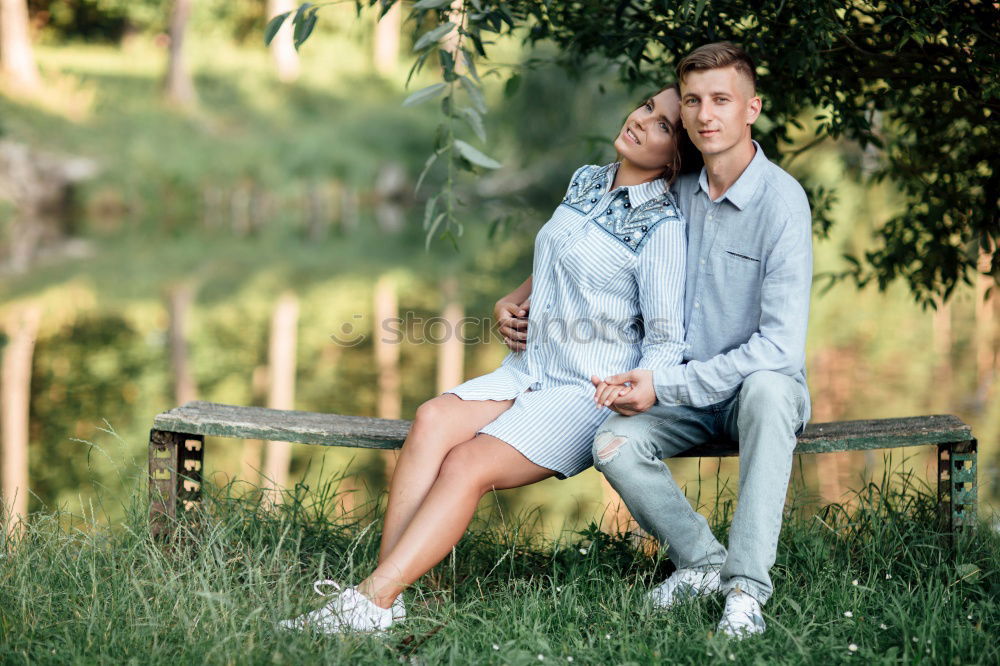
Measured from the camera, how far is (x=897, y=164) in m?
3.90

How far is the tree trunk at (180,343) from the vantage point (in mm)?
7105

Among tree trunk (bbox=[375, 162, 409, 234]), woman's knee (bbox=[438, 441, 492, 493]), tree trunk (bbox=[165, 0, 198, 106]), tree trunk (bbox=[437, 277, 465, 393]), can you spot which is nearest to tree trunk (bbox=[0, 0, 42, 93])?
tree trunk (bbox=[165, 0, 198, 106])

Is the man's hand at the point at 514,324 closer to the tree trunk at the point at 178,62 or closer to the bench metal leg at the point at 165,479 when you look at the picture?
the bench metal leg at the point at 165,479

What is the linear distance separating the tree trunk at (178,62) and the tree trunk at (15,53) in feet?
8.39

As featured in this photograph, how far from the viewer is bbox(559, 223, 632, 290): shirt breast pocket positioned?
9.38 feet

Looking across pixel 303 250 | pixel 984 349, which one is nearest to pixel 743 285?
pixel 984 349

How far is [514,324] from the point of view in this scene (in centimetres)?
309

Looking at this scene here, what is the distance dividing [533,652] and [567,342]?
861mm

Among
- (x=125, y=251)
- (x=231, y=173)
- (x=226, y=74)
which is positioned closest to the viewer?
(x=125, y=251)

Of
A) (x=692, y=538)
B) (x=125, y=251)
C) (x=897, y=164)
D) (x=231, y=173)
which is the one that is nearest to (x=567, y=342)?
(x=692, y=538)

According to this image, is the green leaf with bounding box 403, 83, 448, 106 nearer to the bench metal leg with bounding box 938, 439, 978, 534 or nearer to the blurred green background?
the blurred green background

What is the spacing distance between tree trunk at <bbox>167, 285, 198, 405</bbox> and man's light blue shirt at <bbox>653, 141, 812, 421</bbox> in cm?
342

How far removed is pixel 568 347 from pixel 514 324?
0.26m

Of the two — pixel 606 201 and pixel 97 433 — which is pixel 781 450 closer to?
pixel 606 201
